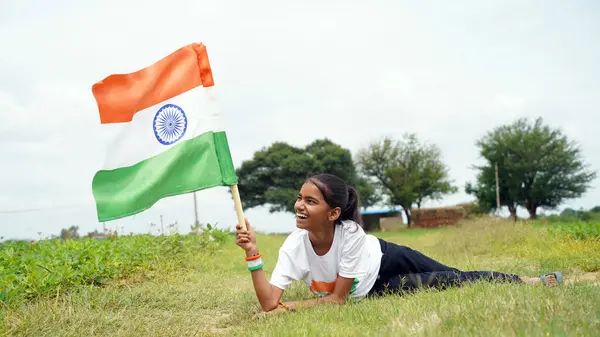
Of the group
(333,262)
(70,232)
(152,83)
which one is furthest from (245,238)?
(70,232)

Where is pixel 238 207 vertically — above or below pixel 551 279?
above

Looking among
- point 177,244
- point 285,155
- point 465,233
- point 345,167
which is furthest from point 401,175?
point 177,244

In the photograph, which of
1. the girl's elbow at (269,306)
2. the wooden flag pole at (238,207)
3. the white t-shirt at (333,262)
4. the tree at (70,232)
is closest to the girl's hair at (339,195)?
the white t-shirt at (333,262)

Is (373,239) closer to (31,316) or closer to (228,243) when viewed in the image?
(31,316)

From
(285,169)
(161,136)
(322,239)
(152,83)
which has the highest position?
(285,169)

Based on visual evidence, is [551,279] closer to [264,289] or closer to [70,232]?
[264,289]

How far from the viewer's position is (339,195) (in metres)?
4.77

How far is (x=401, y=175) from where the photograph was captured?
4659 cm

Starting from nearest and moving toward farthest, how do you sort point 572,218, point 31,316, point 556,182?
point 31,316 < point 572,218 < point 556,182

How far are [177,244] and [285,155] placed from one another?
34059mm

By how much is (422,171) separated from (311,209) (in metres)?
43.7

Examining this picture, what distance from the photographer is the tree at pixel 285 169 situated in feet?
140

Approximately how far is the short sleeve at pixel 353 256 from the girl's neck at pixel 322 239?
13 cm

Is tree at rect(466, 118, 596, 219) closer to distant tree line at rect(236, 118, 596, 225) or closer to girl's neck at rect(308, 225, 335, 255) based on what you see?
distant tree line at rect(236, 118, 596, 225)
